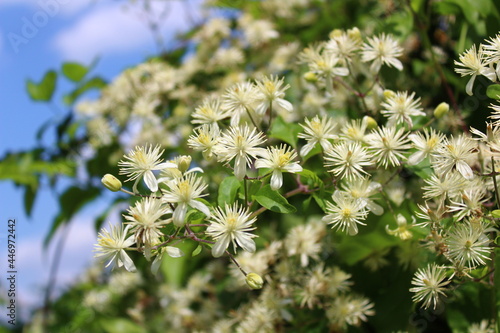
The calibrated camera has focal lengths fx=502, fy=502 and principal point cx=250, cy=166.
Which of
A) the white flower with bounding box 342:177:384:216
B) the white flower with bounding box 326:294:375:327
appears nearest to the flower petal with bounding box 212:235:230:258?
the white flower with bounding box 342:177:384:216

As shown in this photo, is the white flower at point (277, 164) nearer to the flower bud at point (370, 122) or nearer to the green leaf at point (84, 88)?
the flower bud at point (370, 122)

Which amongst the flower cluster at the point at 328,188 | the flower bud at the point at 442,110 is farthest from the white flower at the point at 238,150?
the flower bud at the point at 442,110

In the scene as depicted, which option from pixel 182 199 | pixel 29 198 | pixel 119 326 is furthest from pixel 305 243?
pixel 29 198

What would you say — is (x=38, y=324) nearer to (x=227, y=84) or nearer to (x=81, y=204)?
(x=81, y=204)

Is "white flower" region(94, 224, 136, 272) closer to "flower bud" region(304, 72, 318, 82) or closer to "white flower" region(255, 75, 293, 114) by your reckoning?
"white flower" region(255, 75, 293, 114)

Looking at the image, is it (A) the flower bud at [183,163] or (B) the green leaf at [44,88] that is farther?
(B) the green leaf at [44,88]

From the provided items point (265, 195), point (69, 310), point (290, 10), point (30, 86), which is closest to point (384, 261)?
point (265, 195)

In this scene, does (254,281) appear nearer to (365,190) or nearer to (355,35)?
(365,190)
